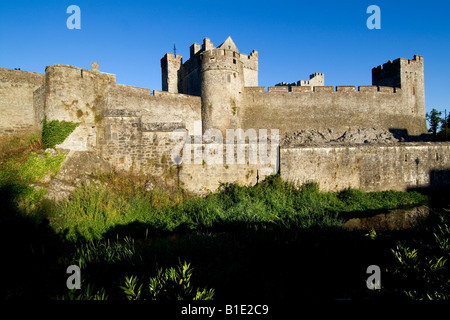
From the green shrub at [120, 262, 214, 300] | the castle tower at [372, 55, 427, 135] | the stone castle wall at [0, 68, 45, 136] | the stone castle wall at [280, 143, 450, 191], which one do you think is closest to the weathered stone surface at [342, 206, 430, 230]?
the stone castle wall at [280, 143, 450, 191]

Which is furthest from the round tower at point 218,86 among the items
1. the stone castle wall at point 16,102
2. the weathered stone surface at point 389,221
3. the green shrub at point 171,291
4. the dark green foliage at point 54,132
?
the green shrub at point 171,291

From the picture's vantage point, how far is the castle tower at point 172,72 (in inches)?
1109

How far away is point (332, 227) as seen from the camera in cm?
852

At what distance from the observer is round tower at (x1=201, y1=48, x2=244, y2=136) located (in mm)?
21375

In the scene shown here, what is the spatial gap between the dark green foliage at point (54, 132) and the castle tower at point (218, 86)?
37.2ft

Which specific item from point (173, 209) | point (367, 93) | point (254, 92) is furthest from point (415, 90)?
point (173, 209)

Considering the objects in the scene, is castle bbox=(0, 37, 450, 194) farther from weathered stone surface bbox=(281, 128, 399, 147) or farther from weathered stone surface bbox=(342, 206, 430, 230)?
weathered stone surface bbox=(342, 206, 430, 230)

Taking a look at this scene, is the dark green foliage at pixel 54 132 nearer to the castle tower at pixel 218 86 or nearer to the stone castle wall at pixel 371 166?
the stone castle wall at pixel 371 166

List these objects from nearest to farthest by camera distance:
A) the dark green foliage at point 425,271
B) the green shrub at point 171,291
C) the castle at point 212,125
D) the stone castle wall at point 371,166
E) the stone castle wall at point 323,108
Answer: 1. the green shrub at point 171,291
2. the dark green foliage at point 425,271
3. the castle at point 212,125
4. the stone castle wall at point 371,166
5. the stone castle wall at point 323,108

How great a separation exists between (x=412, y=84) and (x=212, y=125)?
62.4ft

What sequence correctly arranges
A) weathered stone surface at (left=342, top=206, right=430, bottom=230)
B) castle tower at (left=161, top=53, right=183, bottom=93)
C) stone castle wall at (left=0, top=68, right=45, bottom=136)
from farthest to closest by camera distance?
castle tower at (left=161, top=53, right=183, bottom=93), stone castle wall at (left=0, top=68, right=45, bottom=136), weathered stone surface at (left=342, top=206, right=430, bottom=230)

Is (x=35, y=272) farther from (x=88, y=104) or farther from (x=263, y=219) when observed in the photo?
(x=88, y=104)

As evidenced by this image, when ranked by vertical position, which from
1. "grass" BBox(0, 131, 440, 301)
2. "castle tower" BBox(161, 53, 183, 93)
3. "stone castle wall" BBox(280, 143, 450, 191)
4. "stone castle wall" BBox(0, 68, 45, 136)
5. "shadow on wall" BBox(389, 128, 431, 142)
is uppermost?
"castle tower" BBox(161, 53, 183, 93)

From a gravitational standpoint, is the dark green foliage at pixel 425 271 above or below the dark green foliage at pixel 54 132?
below
